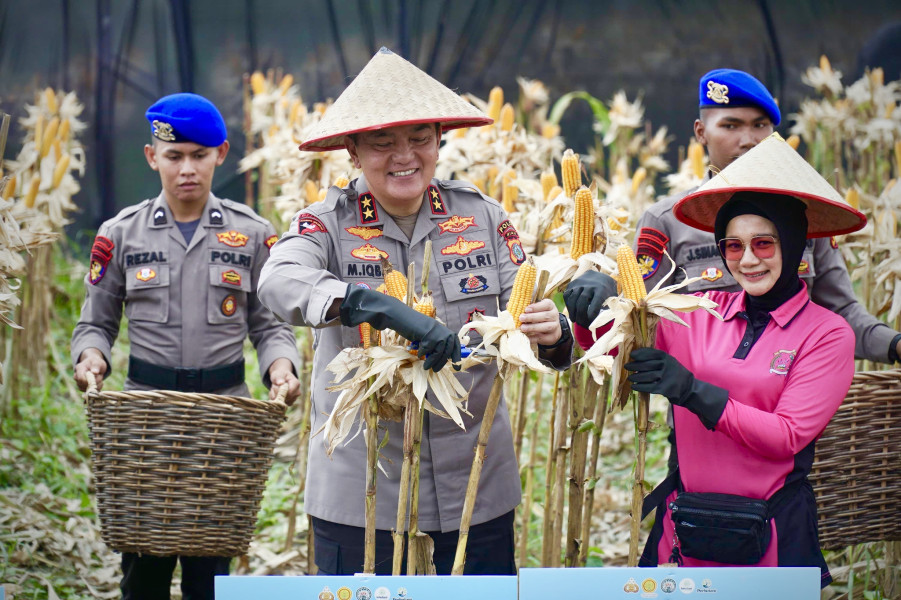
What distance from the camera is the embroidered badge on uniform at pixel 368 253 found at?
224 centimetres

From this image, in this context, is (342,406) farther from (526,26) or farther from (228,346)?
(526,26)

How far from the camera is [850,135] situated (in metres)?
5.91

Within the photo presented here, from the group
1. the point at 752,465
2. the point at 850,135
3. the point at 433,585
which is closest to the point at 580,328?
the point at 752,465

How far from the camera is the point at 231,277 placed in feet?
10.3

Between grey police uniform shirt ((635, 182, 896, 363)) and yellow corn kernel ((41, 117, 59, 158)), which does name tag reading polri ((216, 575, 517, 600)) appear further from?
yellow corn kernel ((41, 117, 59, 158))

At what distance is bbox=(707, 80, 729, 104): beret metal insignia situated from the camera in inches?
112

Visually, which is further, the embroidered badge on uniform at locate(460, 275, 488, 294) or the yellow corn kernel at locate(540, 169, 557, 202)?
the yellow corn kernel at locate(540, 169, 557, 202)

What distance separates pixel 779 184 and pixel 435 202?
2.76 feet

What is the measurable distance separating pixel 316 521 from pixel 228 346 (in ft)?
3.38

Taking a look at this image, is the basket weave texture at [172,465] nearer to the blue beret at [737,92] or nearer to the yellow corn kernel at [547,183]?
the yellow corn kernel at [547,183]

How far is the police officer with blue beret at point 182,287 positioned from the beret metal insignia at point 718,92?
160cm

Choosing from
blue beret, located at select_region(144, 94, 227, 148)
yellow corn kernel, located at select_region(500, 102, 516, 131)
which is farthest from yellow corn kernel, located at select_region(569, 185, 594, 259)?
yellow corn kernel, located at select_region(500, 102, 516, 131)

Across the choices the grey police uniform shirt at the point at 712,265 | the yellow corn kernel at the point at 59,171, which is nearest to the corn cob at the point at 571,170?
the grey police uniform shirt at the point at 712,265

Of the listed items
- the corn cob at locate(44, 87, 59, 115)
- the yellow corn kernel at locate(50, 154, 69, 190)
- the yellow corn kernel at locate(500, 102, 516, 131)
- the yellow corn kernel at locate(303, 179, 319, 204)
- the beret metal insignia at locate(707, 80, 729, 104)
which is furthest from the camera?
the corn cob at locate(44, 87, 59, 115)
